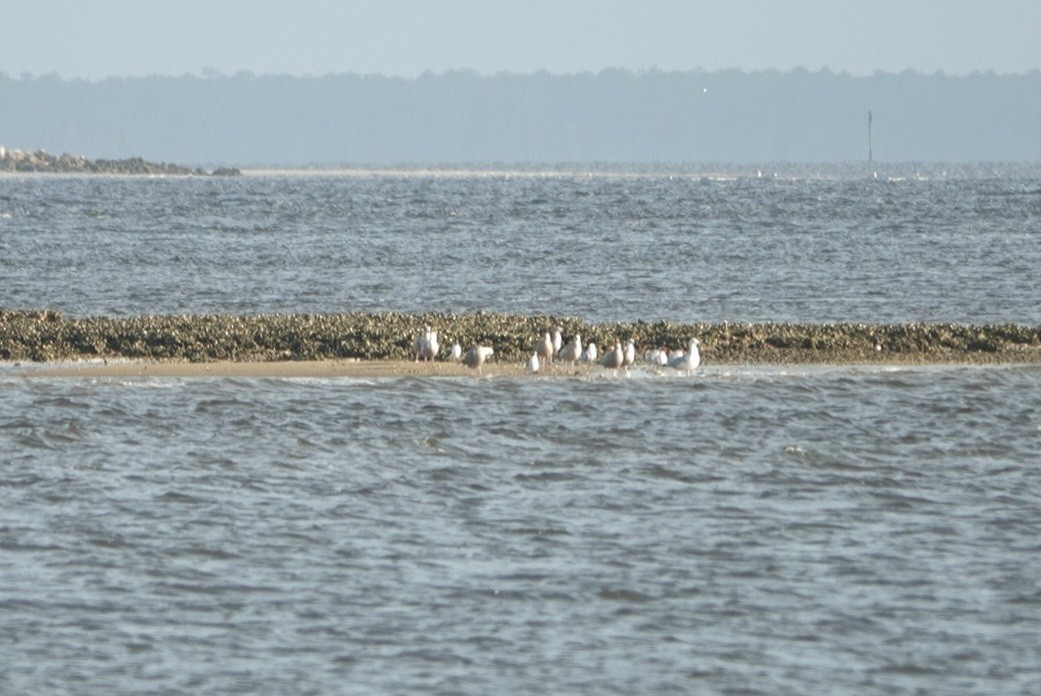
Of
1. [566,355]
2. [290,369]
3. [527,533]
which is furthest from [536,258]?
[527,533]

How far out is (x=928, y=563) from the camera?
47.1 ft

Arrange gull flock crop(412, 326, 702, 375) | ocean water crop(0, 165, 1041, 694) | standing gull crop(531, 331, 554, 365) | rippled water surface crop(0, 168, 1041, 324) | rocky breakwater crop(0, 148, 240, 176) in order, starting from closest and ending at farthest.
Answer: ocean water crop(0, 165, 1041, 694)
gull flock crop(412, 326, 702, 375)
standing gull crop(531, 331, 554, 365)
rippled water surface crop(0, 168, 1041, 324)
rocky breakwater crop(0, 148, 240, 176)

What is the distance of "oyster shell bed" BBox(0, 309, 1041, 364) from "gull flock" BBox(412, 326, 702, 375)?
409 mm

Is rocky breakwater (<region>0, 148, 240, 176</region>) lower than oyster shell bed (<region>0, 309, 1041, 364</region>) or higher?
higher

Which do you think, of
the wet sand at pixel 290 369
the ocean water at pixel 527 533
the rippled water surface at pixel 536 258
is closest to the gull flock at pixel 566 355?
the wet sand at pixel 290 369

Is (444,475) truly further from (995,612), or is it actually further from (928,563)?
(995,612)

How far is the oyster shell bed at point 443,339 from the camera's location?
2514 cm

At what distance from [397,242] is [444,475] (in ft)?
144

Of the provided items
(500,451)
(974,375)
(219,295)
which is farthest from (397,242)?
(500,451)

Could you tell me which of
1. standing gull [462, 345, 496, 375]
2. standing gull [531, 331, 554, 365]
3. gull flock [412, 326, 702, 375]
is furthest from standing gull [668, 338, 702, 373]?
standing gull [462, 345, 496, 375]

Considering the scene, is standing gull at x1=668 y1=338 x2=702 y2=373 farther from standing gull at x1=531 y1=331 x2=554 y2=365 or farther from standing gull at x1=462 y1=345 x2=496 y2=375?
standing gull at x1=462 y1=345 x2=496 y2=375

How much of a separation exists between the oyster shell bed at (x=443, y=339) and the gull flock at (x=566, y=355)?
41 cm

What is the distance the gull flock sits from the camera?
79.2 ft

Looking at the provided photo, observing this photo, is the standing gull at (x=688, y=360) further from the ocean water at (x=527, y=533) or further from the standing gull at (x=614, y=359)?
the standing gull at (x=614, y=359)
